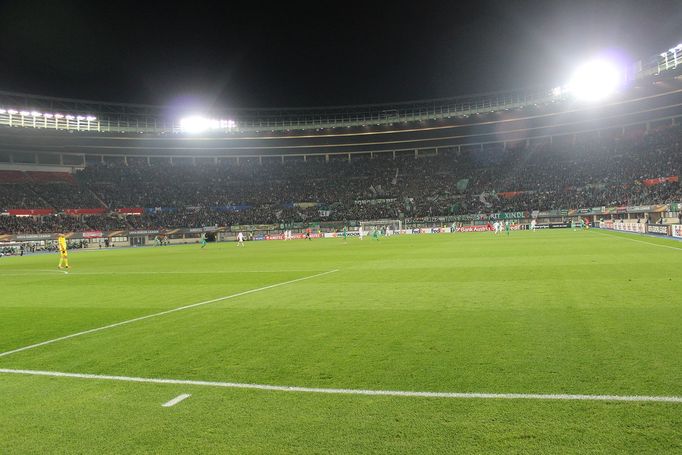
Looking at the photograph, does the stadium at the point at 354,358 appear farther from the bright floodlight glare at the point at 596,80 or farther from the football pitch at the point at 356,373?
the bright floodlight glare at the point at 596,80

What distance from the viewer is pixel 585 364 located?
5590 mm

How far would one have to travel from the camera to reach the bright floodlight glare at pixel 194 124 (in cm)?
8131

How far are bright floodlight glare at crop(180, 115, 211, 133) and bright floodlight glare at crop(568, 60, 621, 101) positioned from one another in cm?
6110

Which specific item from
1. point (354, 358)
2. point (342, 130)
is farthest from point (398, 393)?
point (342, 130)

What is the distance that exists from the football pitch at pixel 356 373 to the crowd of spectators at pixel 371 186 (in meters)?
61.1

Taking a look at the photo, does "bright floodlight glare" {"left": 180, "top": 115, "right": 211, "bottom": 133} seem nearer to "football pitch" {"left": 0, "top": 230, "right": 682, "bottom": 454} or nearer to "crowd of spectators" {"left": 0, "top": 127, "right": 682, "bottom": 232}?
"crowd of spectators" {"left": 0, "top": 127, "right": 682, "bottom": 232}

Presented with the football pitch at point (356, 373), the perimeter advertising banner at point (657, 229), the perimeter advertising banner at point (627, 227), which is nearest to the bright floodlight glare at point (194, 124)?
the perimeter advertising banner at point (627, 227)

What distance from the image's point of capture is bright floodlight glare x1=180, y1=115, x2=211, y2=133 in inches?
3201

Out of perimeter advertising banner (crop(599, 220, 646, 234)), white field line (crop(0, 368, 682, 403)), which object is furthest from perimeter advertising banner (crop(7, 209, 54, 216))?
Result: perimeter advertising banner (crop(599, 220, 646, 234))

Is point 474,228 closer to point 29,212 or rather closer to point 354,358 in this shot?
point 29,212

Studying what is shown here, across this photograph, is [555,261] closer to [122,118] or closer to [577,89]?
[577,89]

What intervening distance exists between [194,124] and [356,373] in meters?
83.8

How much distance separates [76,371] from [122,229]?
7087cm

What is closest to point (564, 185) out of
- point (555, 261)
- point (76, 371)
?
point (555, 261)
